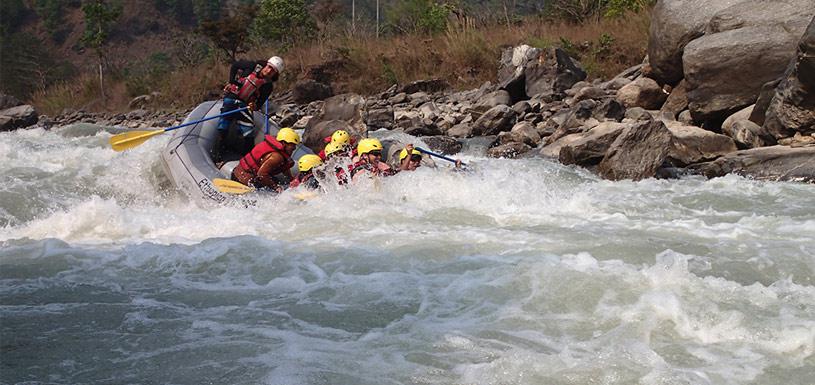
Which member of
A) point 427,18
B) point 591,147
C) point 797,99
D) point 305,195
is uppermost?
point 305,195

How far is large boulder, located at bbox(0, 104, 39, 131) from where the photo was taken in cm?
1796

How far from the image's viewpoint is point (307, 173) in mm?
7605

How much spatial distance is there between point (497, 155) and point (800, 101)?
12.2 ft

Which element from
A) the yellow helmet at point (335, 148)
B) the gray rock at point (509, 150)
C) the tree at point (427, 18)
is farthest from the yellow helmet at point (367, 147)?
the tree at point (427, 18)

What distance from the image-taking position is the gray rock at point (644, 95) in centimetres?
1097

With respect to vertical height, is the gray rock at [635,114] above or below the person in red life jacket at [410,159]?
below

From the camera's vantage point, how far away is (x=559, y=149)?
30.6ft

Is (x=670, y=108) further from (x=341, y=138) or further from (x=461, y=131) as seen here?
(x=341, y=138)

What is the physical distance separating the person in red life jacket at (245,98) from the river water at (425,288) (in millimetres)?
1971

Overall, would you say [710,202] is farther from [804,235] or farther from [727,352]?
[727,352]

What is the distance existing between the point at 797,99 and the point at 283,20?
20.7 m

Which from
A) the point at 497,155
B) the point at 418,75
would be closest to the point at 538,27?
the point at 418,75

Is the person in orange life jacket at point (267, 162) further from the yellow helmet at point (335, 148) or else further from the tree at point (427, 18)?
the tree at point (427, 18)

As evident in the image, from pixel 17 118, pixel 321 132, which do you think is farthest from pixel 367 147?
pixel 17 118
